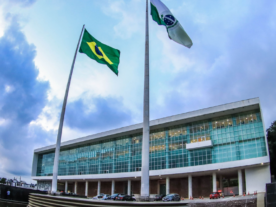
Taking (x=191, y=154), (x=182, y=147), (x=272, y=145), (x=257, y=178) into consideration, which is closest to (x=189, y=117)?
(x=182, y=147)

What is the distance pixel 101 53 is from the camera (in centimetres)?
2264

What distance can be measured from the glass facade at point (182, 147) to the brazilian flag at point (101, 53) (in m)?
28.9

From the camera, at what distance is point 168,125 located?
171ft

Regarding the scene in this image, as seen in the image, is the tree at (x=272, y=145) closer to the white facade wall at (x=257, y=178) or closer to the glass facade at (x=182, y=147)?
the white facade wall at (x=257, y=178)

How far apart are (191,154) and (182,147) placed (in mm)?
2317

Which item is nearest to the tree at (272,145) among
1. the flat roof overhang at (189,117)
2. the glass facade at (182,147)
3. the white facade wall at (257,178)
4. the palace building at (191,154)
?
the palace building at (191,154)

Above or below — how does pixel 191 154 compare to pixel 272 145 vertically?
below

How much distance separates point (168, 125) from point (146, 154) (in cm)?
3513

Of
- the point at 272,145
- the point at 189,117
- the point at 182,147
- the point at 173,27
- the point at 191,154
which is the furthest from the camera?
the point at 272,145

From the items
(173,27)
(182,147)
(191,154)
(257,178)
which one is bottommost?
(257,178)

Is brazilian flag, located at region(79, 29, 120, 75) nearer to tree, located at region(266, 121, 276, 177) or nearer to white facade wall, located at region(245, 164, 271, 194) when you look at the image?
white facade wall, located at region(245, 164, 271, 194)

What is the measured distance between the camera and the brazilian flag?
2233 cm

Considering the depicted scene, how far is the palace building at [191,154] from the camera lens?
4125 cm

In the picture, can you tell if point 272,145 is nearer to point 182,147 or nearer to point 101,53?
point 182,147
